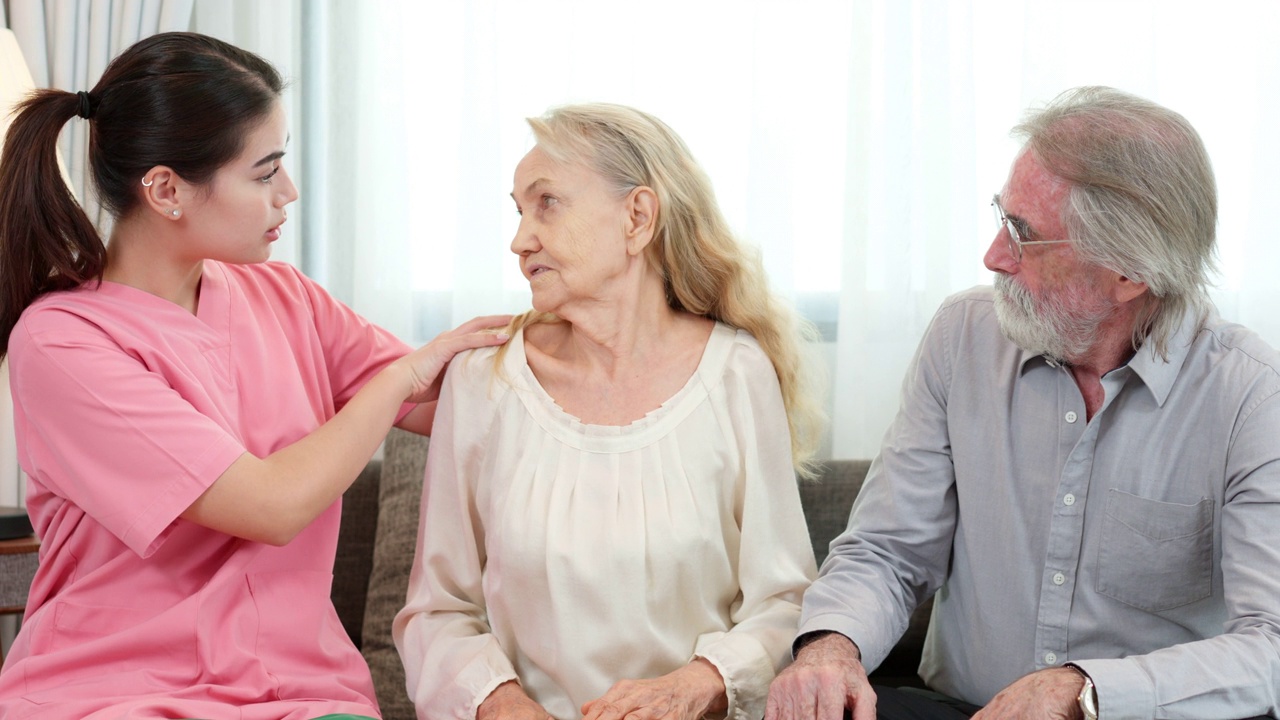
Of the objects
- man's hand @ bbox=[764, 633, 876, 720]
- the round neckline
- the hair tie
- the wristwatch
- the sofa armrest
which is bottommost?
the sofa armrest

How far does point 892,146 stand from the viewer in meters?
2.53

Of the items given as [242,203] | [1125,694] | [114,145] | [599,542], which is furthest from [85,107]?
[1125,694]

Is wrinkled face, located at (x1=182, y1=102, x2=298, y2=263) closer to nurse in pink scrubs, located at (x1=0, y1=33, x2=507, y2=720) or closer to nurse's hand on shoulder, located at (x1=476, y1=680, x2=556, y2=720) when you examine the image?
nurse in pink scrubs, located at (x1=0, y1=33, x2=507, y2=720)

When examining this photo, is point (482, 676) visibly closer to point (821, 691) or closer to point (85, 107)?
point (821, 691)

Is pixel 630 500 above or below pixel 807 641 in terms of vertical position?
above

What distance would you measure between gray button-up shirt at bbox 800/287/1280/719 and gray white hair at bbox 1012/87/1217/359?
81mm

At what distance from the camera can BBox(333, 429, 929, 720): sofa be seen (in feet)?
7.30

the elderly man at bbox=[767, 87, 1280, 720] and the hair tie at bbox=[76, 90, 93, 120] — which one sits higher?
the hair tie at bbox=[76, 90, 93, 120]

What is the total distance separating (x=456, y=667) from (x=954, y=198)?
60.8 inches

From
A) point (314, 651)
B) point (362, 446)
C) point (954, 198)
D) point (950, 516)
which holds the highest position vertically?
point (954, 198)

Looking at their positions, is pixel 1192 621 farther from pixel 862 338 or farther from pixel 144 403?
pixel 144 403

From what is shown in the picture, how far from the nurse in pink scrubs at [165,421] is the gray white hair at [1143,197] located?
3.28 ft

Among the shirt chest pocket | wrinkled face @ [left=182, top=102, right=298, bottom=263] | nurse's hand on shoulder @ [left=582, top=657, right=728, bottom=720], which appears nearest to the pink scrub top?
wrinkled face @ [left=182, top=102, right=298, bottom=263]

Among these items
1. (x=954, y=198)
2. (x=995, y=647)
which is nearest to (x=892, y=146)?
(x=954, y=198)
